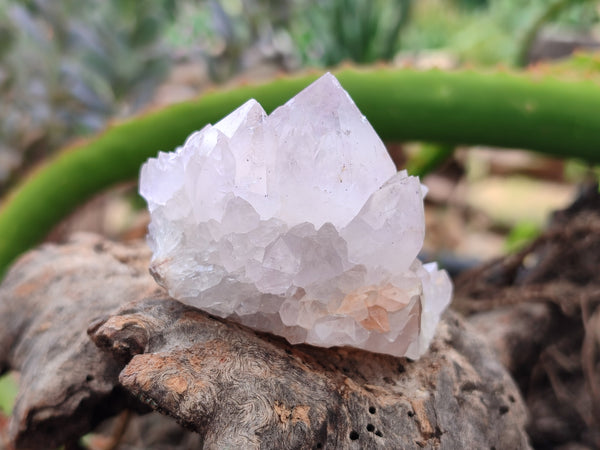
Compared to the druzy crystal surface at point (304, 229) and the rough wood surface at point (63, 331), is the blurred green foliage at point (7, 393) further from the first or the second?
the druzy crystal surface at point (304, 229)

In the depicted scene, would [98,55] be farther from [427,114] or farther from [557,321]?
[557,321]

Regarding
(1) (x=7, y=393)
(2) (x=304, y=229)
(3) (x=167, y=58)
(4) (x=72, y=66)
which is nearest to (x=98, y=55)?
(4) (x=72, y=66)

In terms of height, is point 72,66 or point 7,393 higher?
point 72,66

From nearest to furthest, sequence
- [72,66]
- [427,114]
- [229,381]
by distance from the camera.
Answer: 1. [229,381]
2. [427,114]
3. [72,66]

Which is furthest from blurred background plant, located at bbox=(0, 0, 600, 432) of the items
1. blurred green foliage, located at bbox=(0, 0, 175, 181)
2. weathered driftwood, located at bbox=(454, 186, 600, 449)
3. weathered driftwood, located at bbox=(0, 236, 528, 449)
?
weathered driftwood, located at bbox=(0, 236, 528, 449)

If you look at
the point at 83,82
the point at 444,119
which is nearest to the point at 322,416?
the point at 444,119

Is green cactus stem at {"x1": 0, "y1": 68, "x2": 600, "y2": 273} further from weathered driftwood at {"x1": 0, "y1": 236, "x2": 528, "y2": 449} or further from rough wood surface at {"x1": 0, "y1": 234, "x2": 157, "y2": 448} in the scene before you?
weathered driftwood at {"x1": 0, "y1": 236, "x2": 528, "y2": 449}

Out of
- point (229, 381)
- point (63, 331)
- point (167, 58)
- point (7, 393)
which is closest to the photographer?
point (229, 381)
